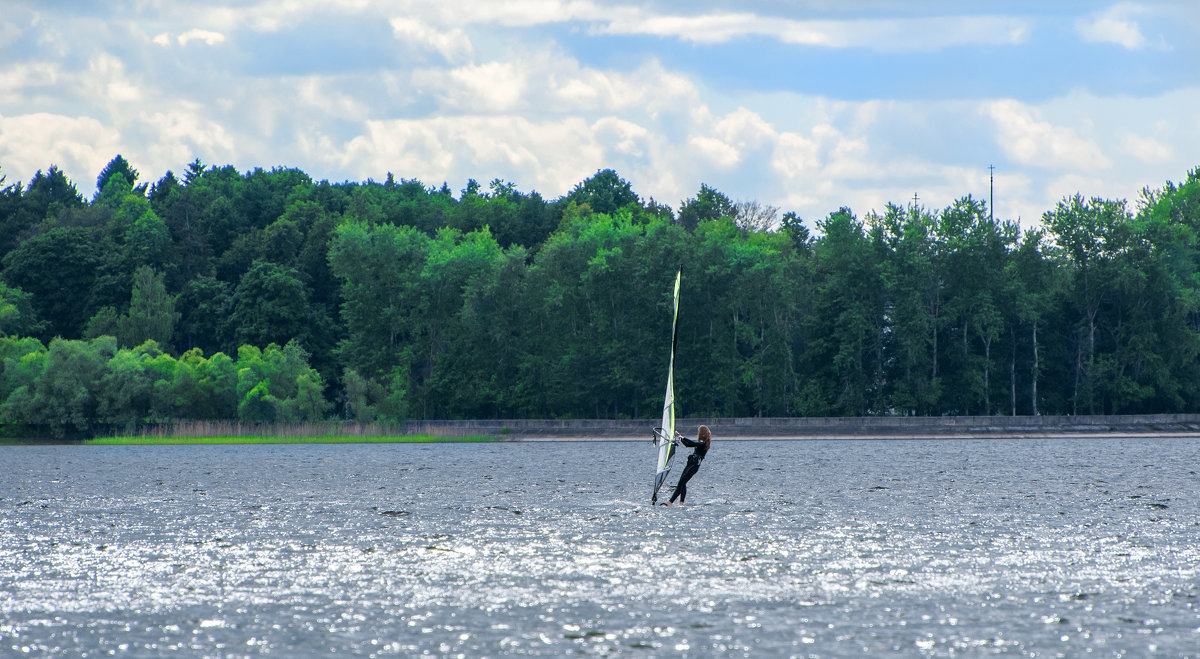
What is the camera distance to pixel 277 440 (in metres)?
109

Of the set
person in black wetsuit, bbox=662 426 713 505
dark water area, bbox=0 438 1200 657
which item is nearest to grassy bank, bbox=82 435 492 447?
dark water area, bbox=0 438 1200 657

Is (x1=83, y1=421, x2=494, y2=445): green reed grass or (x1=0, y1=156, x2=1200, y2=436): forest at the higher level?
(x1=0, y1=156, x2=1200, y2=436): forest

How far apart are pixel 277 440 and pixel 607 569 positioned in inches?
3466

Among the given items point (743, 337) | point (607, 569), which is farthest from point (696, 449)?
point (743, 337)

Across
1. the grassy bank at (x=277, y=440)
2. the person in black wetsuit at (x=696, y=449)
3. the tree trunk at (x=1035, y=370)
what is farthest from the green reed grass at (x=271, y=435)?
the person in black wetsuit at (x=696, y=449)

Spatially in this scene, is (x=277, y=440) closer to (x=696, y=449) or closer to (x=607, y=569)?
(x=696, y=449)

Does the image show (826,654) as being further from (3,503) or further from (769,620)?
(3,503)

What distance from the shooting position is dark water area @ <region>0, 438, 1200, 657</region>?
18.3m

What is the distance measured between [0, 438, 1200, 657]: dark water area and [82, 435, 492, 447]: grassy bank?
2206 inches

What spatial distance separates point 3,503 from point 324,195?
140579 millimetres

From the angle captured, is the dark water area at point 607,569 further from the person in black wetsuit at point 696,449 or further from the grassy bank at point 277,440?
the grassy bank at point 277,440

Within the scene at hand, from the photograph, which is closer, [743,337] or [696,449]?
[696,449]

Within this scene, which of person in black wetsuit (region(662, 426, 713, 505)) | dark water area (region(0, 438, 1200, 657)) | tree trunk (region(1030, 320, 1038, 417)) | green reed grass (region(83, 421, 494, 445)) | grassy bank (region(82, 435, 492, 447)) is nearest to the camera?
dark water area (region(0, 438, 1200, 657))

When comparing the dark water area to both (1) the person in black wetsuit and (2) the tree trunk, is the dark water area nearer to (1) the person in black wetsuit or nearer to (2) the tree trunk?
(1) the person in black wetsuit
